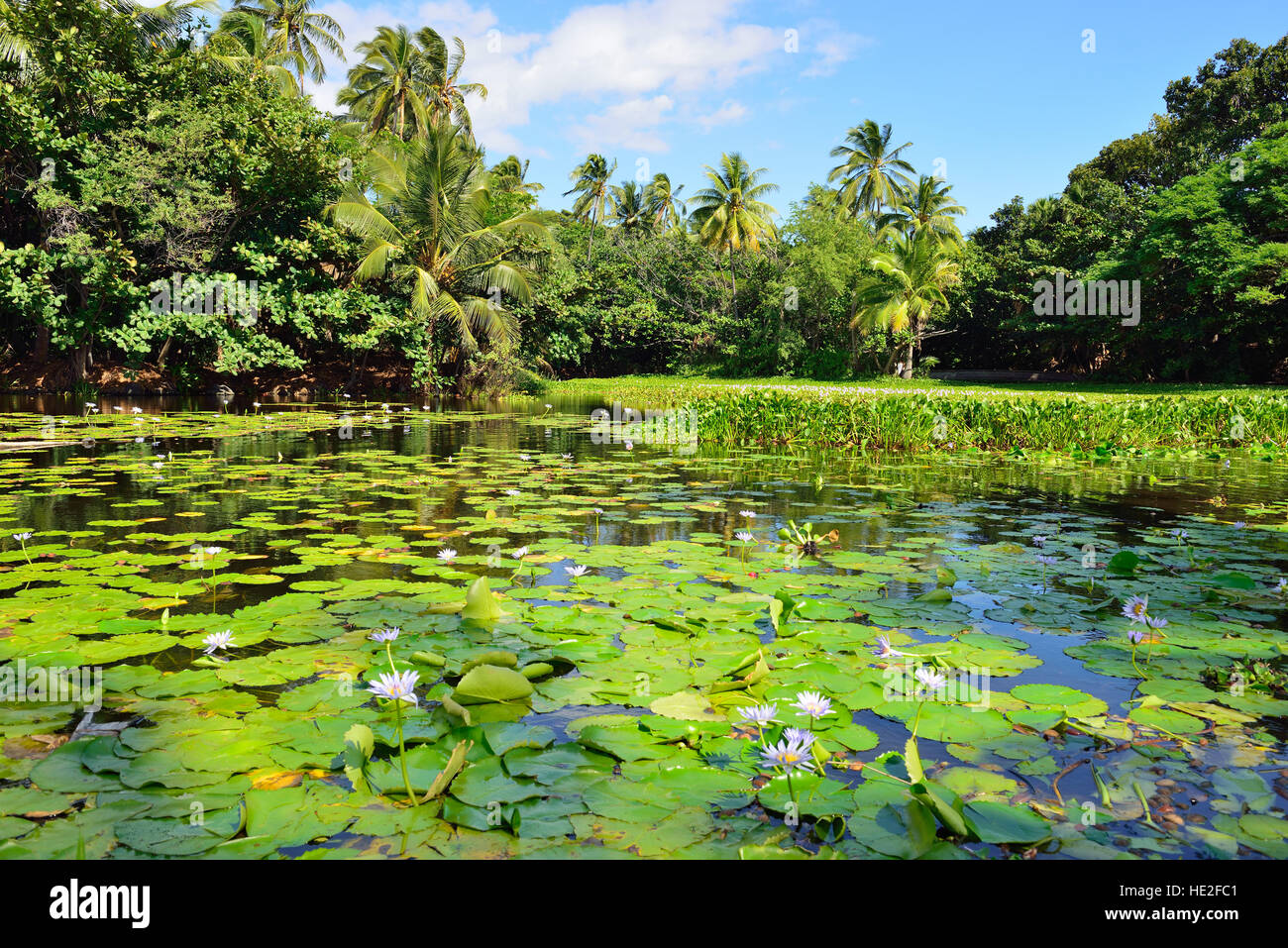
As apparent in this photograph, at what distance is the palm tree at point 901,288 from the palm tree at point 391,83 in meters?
17.7

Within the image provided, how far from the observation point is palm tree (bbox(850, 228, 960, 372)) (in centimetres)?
2783

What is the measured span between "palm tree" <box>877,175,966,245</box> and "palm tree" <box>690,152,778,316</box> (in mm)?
6170

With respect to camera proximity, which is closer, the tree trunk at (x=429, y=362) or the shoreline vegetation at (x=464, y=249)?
the shoreline vegetation at (x=464, y=249)

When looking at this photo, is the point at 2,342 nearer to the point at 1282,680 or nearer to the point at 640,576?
the point at 640,576

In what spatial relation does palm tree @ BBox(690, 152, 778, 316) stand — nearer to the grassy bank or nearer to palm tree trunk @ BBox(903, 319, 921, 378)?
palm tree trunk @ BBox(903, 319, 921, 378)

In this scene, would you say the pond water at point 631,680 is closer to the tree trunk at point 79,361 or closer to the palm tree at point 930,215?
the tree trunk at point 79,361

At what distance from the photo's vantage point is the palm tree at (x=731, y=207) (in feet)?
104

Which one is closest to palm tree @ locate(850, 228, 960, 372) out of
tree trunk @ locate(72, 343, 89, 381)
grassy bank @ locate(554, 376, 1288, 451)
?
grassy bank @ locate(554, 376, 1288, 451)

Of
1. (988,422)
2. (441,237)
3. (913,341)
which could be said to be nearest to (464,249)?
(441,237)

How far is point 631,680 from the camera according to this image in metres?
2.43

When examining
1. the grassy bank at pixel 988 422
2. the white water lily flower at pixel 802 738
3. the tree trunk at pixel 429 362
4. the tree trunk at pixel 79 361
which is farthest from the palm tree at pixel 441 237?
the white water lily flower at pixel 802 738

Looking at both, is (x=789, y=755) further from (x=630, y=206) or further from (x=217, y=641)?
(x=630, y=206)

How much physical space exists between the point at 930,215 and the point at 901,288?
24.8ft
